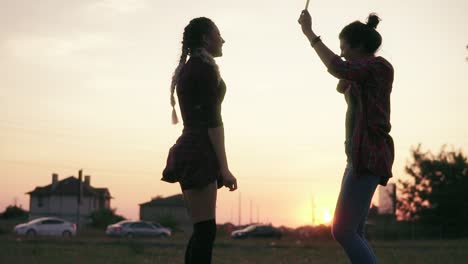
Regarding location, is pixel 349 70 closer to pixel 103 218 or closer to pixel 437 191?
pixel 437 191

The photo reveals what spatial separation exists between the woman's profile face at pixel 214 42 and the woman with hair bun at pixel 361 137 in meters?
0.58

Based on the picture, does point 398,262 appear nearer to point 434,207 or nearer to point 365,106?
point 365,106

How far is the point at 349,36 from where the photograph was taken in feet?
15.5

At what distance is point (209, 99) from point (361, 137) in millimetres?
1014

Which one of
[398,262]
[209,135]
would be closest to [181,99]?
[209,135]

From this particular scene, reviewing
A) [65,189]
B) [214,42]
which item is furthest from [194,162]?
[65,189]

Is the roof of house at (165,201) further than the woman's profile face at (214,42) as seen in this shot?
Yes

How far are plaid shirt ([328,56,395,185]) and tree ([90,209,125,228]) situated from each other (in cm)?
8517

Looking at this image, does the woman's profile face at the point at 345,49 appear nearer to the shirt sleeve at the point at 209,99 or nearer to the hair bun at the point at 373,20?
the hair bun at the point at 373,20

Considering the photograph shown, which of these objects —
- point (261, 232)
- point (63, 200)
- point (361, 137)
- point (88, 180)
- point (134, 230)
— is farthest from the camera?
point (88, 180)

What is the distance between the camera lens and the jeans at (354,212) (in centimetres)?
441

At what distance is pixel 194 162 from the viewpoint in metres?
4.38

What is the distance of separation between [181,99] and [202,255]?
1018 mm

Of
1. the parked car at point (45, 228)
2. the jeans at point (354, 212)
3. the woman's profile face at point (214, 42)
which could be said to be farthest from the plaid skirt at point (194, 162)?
the parked car at point (45, 228)
